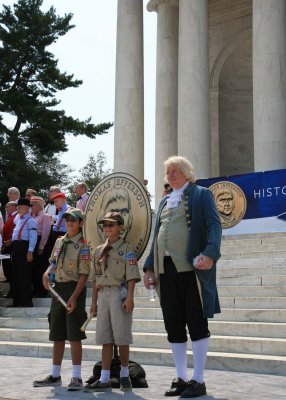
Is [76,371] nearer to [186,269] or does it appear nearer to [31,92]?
[186,269]

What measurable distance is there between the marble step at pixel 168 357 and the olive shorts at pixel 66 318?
2.04 meters

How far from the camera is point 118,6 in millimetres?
30078

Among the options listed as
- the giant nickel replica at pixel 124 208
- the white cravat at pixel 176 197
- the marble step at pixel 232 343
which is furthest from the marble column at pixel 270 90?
the white cravat at pixel 176 197

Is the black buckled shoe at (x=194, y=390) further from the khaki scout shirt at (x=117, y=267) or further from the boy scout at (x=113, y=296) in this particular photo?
the khaki scout shirt at (x=117, y=267)

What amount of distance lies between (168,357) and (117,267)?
7.99 feet

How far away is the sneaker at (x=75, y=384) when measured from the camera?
8414 millimetres

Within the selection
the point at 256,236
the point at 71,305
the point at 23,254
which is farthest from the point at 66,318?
the point at 256,236

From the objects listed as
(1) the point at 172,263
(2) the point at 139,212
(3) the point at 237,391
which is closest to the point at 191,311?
A: (1) the point at 172,263

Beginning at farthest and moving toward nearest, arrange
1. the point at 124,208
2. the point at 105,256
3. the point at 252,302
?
the point at 252,302, the point at 124,208, the point at 105,256

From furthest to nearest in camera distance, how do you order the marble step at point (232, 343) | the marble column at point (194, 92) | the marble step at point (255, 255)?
1. the marble column at point (194, 92)
2. the marble step at point (255, 255)
3. the marble step at point (232, 343)

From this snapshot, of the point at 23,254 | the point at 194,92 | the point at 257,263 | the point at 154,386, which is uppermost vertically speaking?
the point at 194,92

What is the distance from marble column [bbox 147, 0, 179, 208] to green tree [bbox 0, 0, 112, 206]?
14478 millimetres

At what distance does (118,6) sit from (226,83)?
8.85 m

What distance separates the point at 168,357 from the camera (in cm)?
1042
